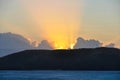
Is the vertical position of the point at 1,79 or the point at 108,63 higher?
the point at 108,63

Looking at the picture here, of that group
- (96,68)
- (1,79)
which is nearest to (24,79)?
(1,79)

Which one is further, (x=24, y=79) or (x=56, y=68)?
(x=56, y=68)

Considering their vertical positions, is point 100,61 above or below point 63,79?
above

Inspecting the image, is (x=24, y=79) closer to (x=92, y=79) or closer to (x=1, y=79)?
(x=1, y=79)

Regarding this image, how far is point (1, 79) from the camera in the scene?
365 feet

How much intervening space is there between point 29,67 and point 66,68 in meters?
12.4

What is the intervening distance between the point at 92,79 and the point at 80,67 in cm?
8158

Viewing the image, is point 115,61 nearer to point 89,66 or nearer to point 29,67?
point 89,66

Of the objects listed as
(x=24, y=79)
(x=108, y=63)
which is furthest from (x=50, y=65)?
(x=24, y=79)

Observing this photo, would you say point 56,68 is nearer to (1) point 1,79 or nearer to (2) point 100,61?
(2) point 100,61

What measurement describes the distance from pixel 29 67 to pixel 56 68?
10727 millimetres

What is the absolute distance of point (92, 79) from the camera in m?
113

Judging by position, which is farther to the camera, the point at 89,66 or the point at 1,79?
the point at 89,66

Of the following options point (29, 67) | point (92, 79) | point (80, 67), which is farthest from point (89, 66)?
point (92, 79)
